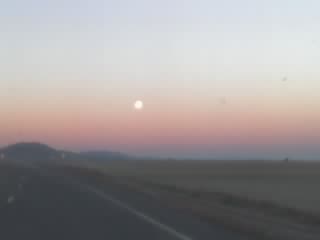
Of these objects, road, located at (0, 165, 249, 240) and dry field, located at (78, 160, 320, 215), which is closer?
road, located at (0, 165, 249, 240)

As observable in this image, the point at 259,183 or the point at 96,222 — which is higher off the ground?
the point at 259,183

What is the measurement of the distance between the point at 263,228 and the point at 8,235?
703cm

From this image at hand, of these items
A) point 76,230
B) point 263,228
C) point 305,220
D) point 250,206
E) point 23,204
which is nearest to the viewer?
point 76,230

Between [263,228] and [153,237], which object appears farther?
[263,228]

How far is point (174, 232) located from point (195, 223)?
3361 mm

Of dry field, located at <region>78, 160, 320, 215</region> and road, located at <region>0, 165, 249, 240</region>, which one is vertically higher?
dry field, located at <region>78, 160, 320, 215</region>

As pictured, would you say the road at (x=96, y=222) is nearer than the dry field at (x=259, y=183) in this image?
Yes

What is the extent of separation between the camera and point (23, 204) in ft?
93.6

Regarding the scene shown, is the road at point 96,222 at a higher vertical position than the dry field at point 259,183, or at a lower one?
lower

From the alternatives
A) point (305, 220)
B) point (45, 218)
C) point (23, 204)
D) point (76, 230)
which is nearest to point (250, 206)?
point (305, 220)

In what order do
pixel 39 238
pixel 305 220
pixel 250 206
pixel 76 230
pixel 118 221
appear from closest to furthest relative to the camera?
1. pixel 39 238
2. pixel 76 230
3. pixel 118 221
4. pixel 305 220
5. pixel 250 206

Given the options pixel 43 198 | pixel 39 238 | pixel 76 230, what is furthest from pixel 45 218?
pixel 43 198

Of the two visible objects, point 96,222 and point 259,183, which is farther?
point 259,183

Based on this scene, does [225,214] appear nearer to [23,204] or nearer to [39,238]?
[23,204]
